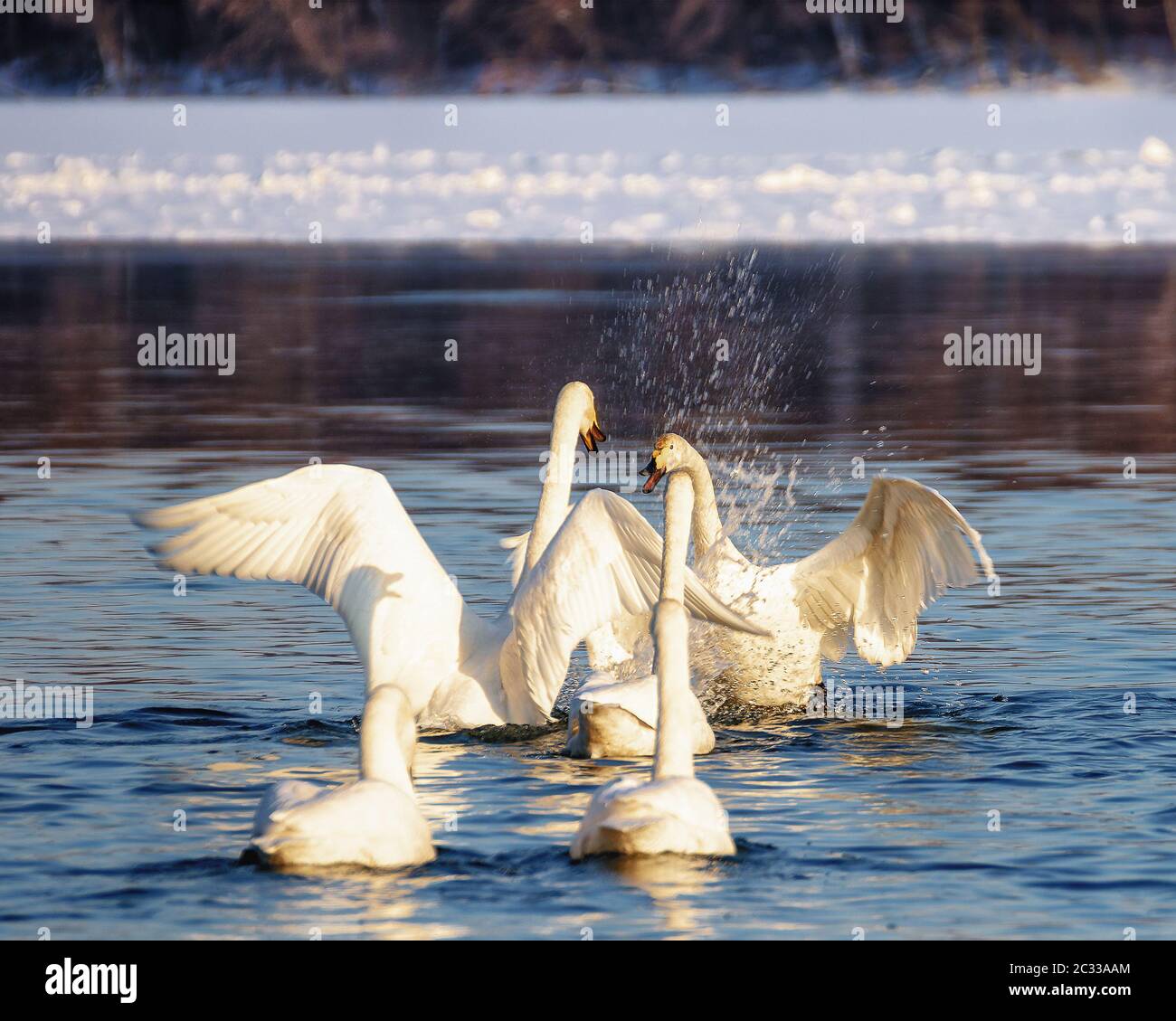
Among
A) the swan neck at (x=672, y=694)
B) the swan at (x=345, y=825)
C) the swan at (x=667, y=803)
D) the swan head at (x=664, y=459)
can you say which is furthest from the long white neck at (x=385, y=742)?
the swan head at (x=664, y=459)

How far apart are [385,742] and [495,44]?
48665 millimetres

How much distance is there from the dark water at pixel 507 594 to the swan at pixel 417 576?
0.84 feet

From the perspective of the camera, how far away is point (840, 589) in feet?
34.4

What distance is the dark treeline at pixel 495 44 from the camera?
176 feet

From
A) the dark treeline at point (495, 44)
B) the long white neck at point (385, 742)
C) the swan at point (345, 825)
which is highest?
the dark treeline at point (495, 44)

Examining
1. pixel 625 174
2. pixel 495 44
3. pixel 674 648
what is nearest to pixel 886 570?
pixel 674 648

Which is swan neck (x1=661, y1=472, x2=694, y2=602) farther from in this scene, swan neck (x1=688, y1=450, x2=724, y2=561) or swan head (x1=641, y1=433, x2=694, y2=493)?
swan neck (x1=688, y1=450, x2=724, y2=561)

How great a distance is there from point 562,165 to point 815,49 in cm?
1355

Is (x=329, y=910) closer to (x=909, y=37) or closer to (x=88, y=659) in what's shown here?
(x=88, y=659)

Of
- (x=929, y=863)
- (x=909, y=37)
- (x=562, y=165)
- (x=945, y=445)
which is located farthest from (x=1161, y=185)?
(x=929, y=863)

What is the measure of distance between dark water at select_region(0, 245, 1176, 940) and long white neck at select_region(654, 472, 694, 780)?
0.36 metres

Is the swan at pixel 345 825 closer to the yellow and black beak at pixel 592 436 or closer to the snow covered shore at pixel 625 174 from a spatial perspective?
the yellow and black beak at pixel 592 436

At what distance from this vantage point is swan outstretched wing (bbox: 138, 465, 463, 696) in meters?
9.34

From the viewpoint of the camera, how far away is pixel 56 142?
46.6 metres
